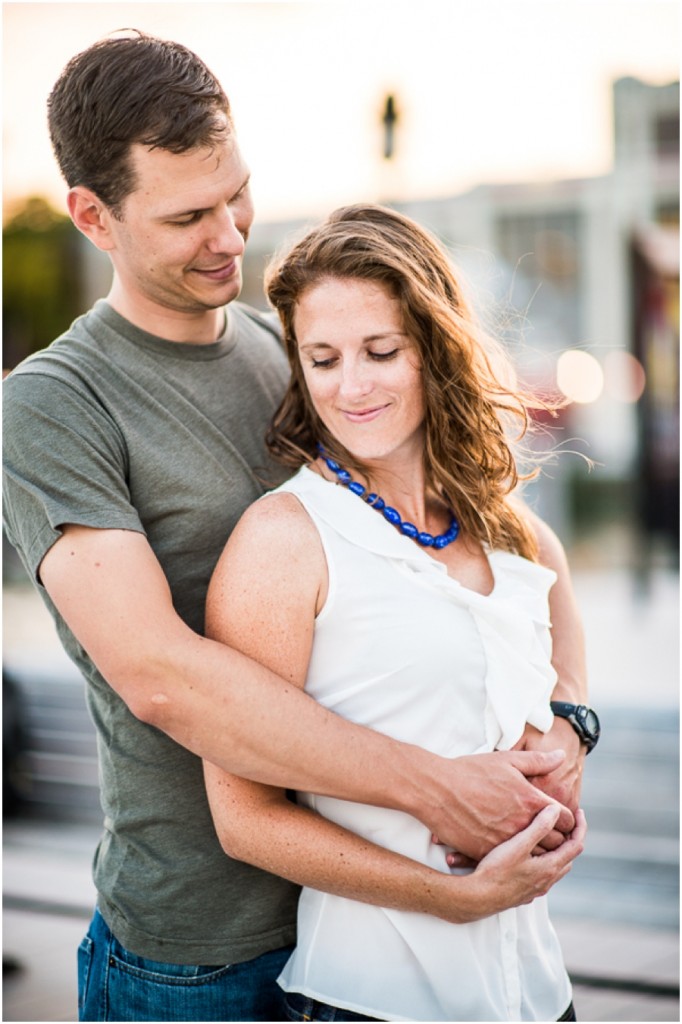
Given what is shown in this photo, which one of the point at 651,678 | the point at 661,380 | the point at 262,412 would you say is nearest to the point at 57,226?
the point at 661,380

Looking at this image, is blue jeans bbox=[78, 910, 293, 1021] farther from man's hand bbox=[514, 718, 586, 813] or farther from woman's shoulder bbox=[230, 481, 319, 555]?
woman's shoulder bbox=[230, 481, 319, 555]

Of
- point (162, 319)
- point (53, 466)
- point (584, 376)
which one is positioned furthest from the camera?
point (584, 376)

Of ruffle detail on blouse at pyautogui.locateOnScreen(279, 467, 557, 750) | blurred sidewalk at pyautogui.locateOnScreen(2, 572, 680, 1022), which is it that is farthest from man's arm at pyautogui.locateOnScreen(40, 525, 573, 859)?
blurred sidewalk at pyautogui.locateOnScreen(2, 572, 680, 1022)

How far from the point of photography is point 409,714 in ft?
6.48

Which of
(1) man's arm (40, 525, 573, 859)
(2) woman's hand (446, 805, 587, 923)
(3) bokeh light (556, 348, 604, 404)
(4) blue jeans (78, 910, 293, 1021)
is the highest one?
(1) man's arm (40, 525, 573, 859)

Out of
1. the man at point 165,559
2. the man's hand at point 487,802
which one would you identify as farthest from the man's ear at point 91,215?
the man's hand at point 487,802

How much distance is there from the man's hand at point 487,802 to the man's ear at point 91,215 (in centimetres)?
122

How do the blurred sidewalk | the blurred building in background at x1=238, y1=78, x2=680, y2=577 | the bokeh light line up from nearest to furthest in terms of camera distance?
1. the blurred sidewalk
2. the bokeh light
3. the blurred building in background at x1=238, y1=78, x2=680, y2=577

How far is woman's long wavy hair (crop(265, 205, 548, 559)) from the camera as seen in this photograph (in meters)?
2.07

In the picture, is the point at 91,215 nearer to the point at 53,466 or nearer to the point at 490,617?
the point at 53,466

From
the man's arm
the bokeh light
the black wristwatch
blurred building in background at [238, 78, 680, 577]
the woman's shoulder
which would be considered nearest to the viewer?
the man's arm

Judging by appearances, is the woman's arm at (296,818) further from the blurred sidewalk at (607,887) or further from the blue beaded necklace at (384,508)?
the blurred sidewalk at (607,887)

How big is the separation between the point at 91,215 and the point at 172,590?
2.50 ft

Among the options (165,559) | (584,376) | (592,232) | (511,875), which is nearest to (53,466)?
(165,559)
